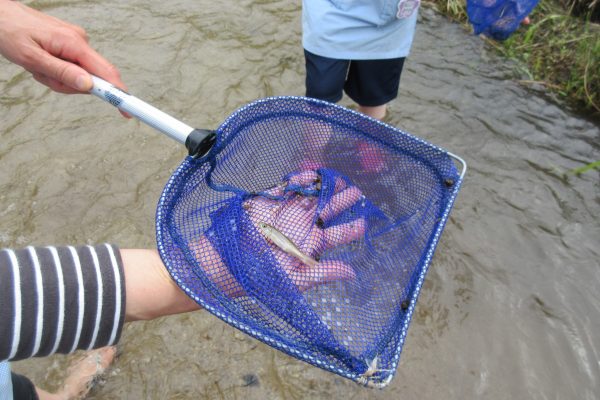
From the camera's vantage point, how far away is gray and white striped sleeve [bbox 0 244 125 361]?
1.25m

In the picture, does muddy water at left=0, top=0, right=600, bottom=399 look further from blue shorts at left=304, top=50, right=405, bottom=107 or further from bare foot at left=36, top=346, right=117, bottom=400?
blue shorts at left=304, top=50, right=405, bottom=107

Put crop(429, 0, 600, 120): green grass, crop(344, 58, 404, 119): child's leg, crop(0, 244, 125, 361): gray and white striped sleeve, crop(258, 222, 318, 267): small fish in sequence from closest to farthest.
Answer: crop(0, 244, 125, 361): gray and white striped sleeve < crop(258, 222, 318, 267): small fish < crop(344, 58, 404, 119): child's leg < crop(429, 0, 600, 120): green grass

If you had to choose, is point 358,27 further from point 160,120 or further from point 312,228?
point 160,120

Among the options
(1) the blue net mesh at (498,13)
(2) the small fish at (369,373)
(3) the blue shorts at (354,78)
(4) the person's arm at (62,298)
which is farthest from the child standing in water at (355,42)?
(2) the small fish at (369,373)

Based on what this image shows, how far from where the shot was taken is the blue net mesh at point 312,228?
1.45 meters

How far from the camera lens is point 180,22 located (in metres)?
4.61

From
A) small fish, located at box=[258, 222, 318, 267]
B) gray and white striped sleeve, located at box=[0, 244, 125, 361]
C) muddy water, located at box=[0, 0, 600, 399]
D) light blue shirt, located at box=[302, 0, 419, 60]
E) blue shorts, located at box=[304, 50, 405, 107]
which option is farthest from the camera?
blue shorts, located at box=[304, 50, 405, 107]

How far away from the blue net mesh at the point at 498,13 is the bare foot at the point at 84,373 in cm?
333

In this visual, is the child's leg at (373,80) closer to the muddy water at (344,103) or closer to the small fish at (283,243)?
the muddy water at (344,103)

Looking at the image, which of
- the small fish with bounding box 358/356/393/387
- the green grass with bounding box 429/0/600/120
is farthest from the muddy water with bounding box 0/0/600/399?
the small fish with bounding box 358/356/393/387

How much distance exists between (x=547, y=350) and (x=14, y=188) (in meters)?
3.60

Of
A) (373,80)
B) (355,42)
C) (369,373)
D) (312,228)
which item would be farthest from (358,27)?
(369,373)

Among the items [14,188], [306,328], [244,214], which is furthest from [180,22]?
[306,328]

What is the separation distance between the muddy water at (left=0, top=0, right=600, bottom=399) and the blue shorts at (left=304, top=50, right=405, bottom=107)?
769mm
